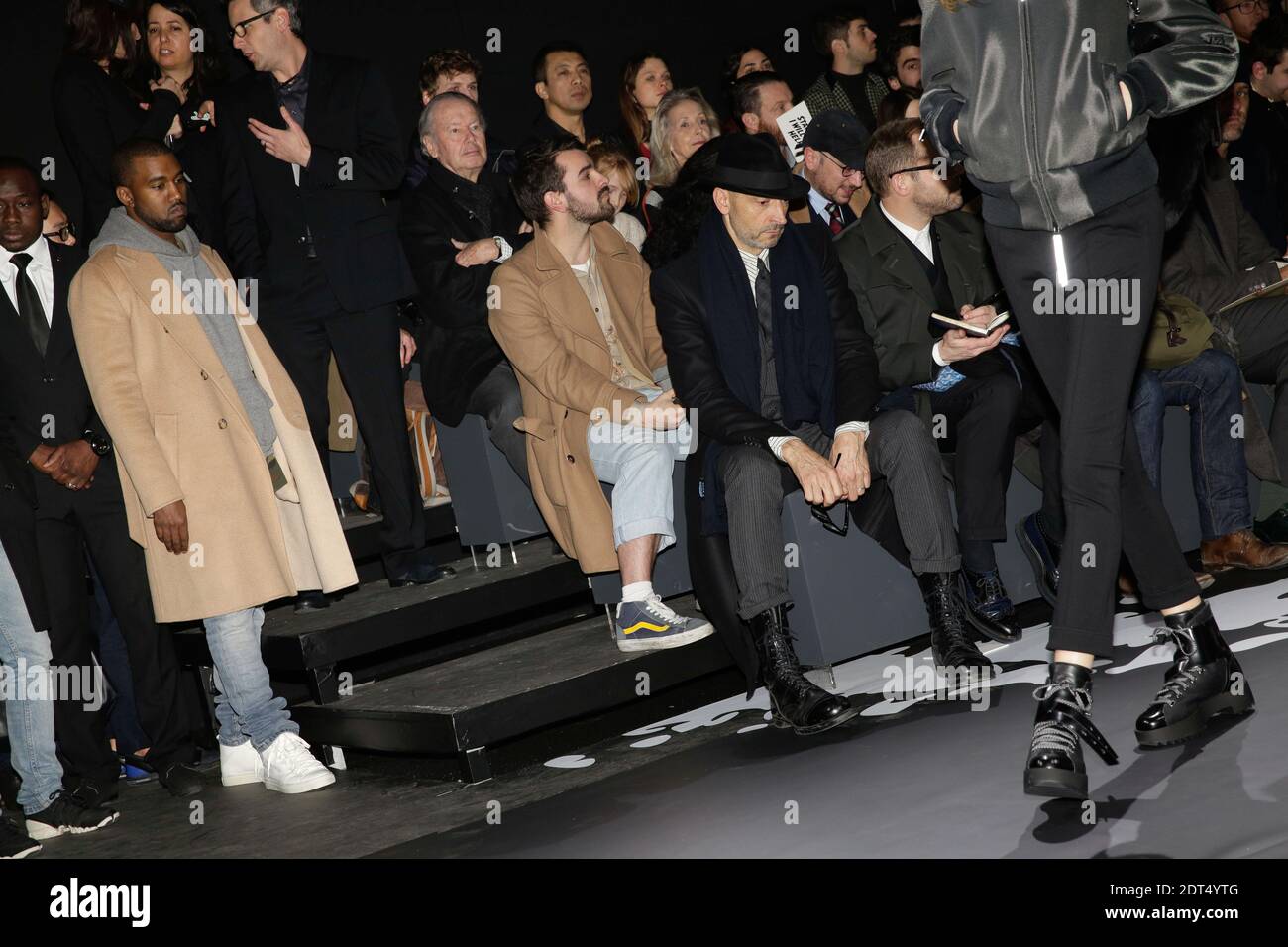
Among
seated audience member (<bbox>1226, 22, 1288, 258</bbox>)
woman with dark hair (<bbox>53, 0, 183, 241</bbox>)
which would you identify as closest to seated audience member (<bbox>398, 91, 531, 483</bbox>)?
woman with dark hair (<bbox>53, 0, 183, 241</bbox>)

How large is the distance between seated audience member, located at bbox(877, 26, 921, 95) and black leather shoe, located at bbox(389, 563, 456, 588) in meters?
3.10

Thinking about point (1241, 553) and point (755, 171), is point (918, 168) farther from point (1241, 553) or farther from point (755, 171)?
point (1241, 553)

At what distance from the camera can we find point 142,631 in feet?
13.5

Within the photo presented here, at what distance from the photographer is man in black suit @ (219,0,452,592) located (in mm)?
4520

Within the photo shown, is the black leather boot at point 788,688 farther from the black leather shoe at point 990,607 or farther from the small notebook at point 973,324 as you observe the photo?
the small notebook at point 973,324

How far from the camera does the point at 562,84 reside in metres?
5.80

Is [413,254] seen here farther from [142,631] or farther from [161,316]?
[142,631]

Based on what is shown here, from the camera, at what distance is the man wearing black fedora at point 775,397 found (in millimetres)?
3609

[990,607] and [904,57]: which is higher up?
[904,57]

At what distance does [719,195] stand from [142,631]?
210 centimetres

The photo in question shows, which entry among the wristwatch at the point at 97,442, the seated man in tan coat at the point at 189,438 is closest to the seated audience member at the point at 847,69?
the seated man in tan coat at the point at 189,438

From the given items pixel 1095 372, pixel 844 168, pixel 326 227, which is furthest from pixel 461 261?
pixel 1095 372

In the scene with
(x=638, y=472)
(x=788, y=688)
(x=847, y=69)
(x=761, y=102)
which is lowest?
(x=788, y=688)

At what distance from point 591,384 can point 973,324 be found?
1097mm
